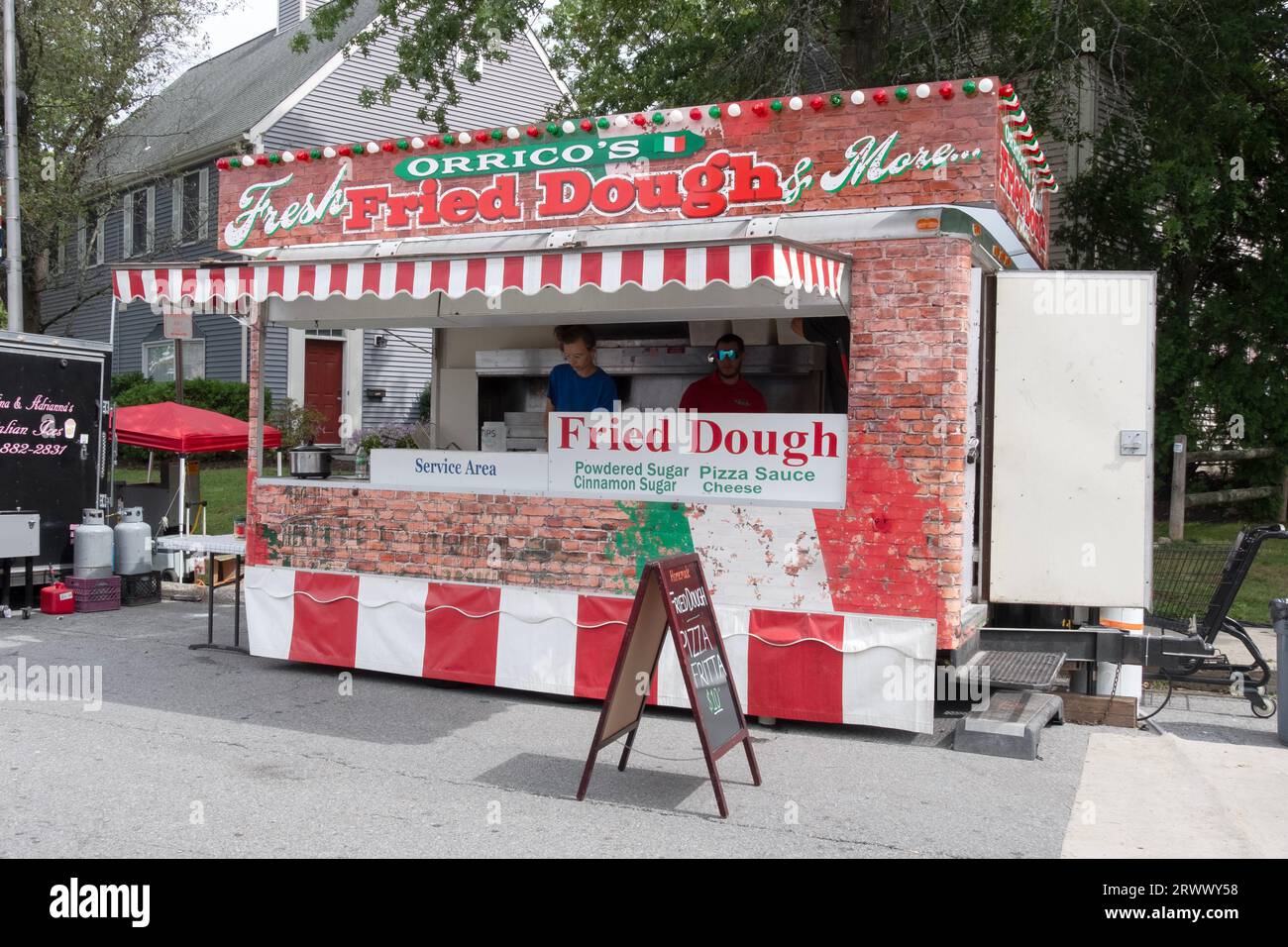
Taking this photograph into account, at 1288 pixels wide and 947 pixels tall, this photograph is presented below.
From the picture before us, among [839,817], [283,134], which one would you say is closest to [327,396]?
[283,134]

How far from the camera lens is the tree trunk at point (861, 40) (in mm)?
14133

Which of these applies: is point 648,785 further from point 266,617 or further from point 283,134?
point 283,134

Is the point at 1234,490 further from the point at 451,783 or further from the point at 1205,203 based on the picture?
the point at 451,783

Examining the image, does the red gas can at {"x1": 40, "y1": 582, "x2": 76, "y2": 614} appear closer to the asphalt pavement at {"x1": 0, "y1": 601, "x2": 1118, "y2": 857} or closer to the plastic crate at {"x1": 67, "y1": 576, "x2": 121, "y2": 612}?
the plastic crate at {"x1": 67, "y1": 576, "x2": 121, "y2": 612}

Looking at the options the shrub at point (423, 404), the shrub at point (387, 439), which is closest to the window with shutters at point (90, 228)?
the shrub at point (423, 404)

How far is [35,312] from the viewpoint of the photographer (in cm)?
2061

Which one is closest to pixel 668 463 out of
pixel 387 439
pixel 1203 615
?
pixel 387 439

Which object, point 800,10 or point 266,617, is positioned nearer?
point 266,617

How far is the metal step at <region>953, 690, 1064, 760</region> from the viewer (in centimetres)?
647

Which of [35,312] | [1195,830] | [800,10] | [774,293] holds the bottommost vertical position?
[1195,830]

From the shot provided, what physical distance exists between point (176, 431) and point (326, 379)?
11.3 m

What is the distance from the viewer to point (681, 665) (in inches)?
208

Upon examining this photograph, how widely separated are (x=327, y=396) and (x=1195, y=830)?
70.2ft
